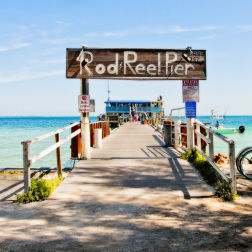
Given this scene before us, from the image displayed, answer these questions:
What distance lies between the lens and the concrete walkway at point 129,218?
3.36 metres

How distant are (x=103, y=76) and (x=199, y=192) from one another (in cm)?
463

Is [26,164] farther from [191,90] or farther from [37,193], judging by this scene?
[191,90]

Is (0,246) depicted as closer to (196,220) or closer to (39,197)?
(39,197)

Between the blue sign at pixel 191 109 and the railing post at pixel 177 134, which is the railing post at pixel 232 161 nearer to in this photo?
the blue sign at pixel 191 109

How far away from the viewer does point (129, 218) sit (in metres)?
4.22

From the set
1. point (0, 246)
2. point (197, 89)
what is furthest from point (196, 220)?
point (197, 89)

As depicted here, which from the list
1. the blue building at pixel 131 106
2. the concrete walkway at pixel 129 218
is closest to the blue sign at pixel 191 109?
the concrete walkway at pixel 129 218

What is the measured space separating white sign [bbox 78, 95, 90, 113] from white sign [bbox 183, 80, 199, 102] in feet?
9.98

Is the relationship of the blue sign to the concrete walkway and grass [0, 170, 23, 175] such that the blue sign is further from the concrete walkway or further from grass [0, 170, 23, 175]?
grass [0, 170, 23, 175]

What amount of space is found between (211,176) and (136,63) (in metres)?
4.10

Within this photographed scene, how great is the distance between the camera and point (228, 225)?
3902 mm

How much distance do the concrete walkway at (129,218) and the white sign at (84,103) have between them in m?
2.56

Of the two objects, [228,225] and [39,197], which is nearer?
[228,225]

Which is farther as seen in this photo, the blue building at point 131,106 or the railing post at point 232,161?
the blue building at point 131,106
